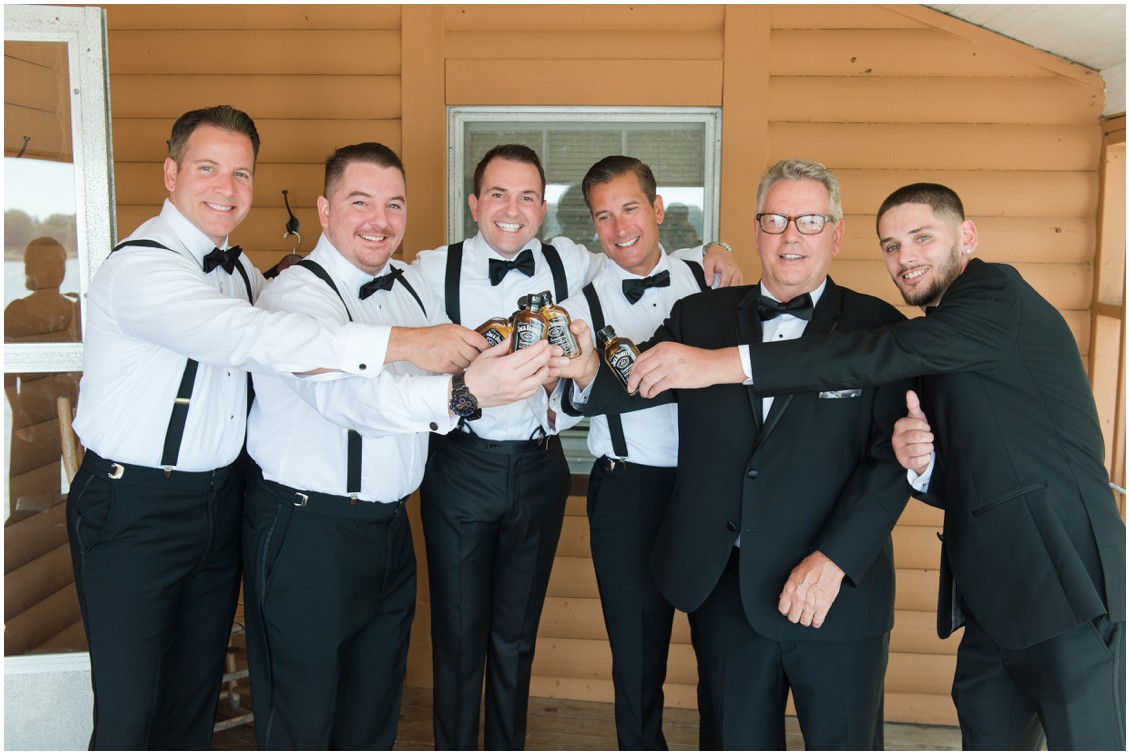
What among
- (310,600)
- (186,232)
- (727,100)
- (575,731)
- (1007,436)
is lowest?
(575,731)

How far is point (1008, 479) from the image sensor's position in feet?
6.05

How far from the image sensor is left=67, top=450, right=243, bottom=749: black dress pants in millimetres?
2117

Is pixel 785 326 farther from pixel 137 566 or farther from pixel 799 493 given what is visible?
pixel 137 566

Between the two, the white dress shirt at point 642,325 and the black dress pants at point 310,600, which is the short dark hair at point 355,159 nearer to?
the white dress shirt at point 642,325

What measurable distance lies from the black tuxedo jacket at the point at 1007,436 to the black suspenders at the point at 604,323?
635 mm

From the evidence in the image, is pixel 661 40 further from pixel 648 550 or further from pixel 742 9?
pixel 648 550

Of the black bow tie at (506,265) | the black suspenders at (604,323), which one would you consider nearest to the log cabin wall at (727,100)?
the black suspenders at (604,323)

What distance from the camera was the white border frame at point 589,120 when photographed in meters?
3.20

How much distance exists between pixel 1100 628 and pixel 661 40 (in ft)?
7.74

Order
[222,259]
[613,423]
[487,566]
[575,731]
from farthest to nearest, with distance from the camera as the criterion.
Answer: [575,731] → [487,566] → [613,423] → [222,259]

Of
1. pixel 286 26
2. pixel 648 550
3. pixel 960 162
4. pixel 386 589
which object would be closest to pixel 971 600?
pixel 648 550

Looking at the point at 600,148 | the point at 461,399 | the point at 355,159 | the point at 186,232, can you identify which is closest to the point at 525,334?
the point at 461,399

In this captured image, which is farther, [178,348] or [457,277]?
[457,277]

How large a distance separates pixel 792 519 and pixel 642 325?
862 millimetres
